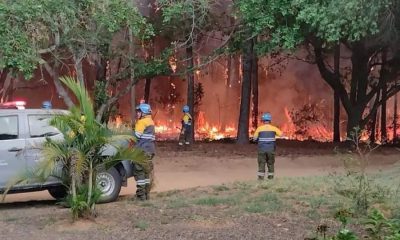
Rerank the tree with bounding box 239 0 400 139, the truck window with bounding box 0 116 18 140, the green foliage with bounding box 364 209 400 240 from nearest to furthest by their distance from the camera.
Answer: the green foliage with bounding box 364 209 400 240 < the truck window with bounding box 0 116 18 140 < the tree with bounding box 239 0 400 139

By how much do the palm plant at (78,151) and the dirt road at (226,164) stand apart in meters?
4.88

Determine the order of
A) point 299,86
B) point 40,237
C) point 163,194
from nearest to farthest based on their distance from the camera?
point 40,237
point 163,194
point 299,86

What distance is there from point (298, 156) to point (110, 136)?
45.0 feet

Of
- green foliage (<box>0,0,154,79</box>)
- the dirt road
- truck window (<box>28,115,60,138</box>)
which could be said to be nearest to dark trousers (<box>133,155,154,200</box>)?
truck window (<box>28,115,60,138</box>)

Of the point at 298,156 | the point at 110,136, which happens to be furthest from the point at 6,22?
the point at 298,156

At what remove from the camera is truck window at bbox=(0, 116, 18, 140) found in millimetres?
10219

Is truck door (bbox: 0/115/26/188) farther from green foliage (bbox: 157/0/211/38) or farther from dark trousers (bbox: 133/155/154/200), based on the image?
green foliage (bbox: 157/0/211/38)

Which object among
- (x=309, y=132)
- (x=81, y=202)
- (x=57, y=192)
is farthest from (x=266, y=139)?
(x=309, y=132)

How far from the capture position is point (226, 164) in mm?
19000

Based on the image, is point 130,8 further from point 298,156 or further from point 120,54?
point 298,156

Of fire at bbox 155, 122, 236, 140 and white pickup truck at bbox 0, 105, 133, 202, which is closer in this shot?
white pickup truck at bbox 0, 105, 133, 202

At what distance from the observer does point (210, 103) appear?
39.5m

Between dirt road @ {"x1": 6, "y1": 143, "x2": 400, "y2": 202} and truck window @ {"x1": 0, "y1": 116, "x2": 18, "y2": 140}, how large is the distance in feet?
9.00

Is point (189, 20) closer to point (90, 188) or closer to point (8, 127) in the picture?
point (8, 127)
